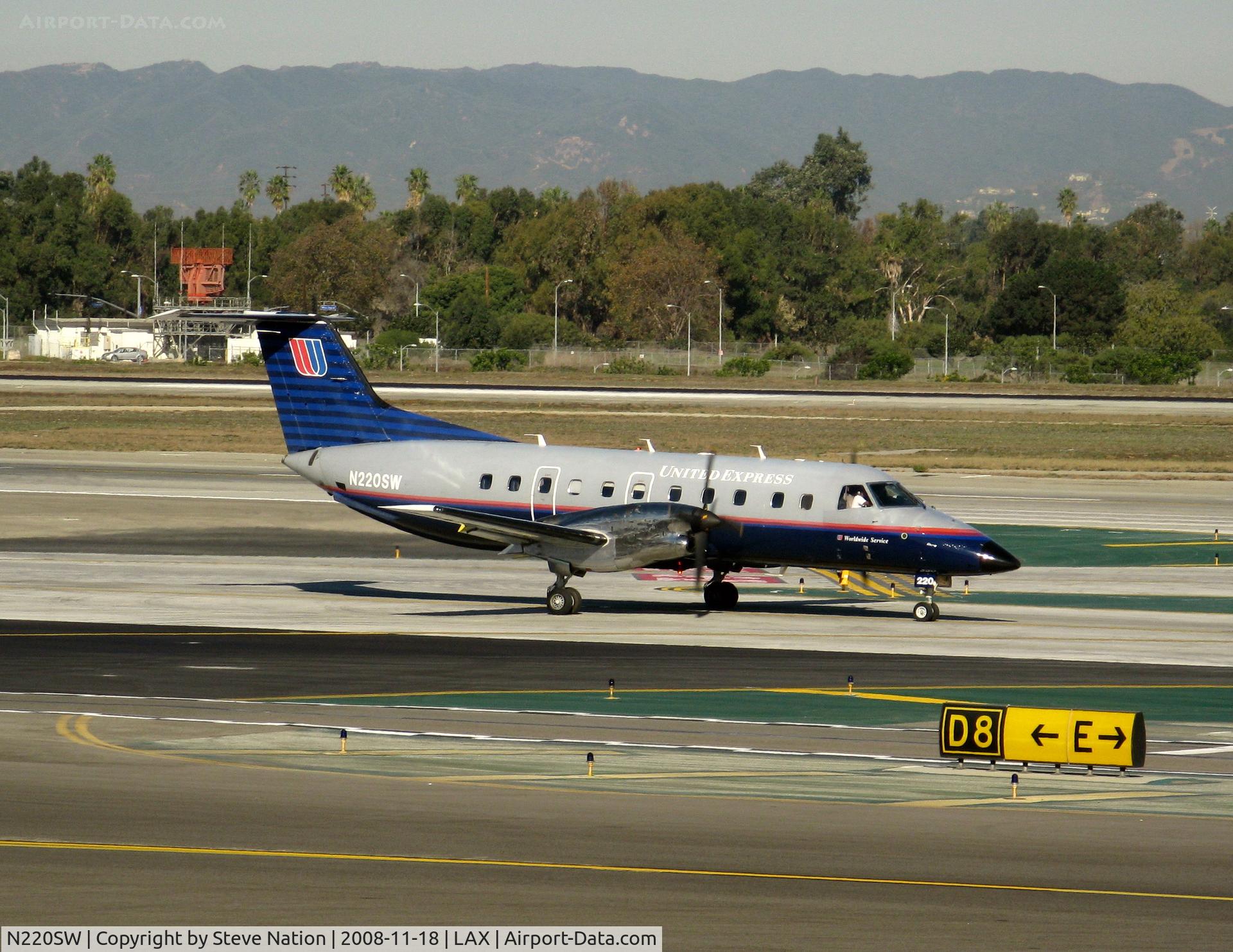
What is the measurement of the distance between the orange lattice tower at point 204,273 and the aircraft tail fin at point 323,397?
129055mm

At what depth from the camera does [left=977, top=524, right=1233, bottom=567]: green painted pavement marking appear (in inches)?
1474

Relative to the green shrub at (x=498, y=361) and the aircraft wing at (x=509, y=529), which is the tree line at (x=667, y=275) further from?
the aircraft wing at (x=509, y=529)

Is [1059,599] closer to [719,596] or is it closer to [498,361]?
[719,596]

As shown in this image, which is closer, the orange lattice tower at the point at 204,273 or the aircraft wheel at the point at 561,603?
Answer: the aircraft wheel at the point at 561,603

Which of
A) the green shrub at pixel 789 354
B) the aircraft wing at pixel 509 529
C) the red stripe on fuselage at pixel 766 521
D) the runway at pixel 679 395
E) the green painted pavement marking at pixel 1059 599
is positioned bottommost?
the green painted pavement marking at pixel 1059 599

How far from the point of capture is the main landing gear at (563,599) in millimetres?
29766

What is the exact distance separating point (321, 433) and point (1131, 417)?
66.9 m

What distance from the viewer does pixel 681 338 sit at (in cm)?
15812

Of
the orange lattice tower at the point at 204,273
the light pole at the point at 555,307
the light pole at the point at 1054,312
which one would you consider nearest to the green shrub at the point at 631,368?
the light pole at the point at 555,307

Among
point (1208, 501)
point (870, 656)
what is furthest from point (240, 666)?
point (1208, 501)

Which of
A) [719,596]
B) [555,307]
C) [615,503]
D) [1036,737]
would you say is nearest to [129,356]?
[555,307]

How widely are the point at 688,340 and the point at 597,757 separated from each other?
125m

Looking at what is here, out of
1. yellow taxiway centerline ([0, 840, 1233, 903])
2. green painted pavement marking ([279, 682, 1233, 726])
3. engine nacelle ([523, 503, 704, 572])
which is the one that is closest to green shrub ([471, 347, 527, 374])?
engine nacelle ([523, 503, 704, 572])

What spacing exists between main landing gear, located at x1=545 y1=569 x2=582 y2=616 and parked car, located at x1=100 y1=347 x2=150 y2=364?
126566 millimetres
